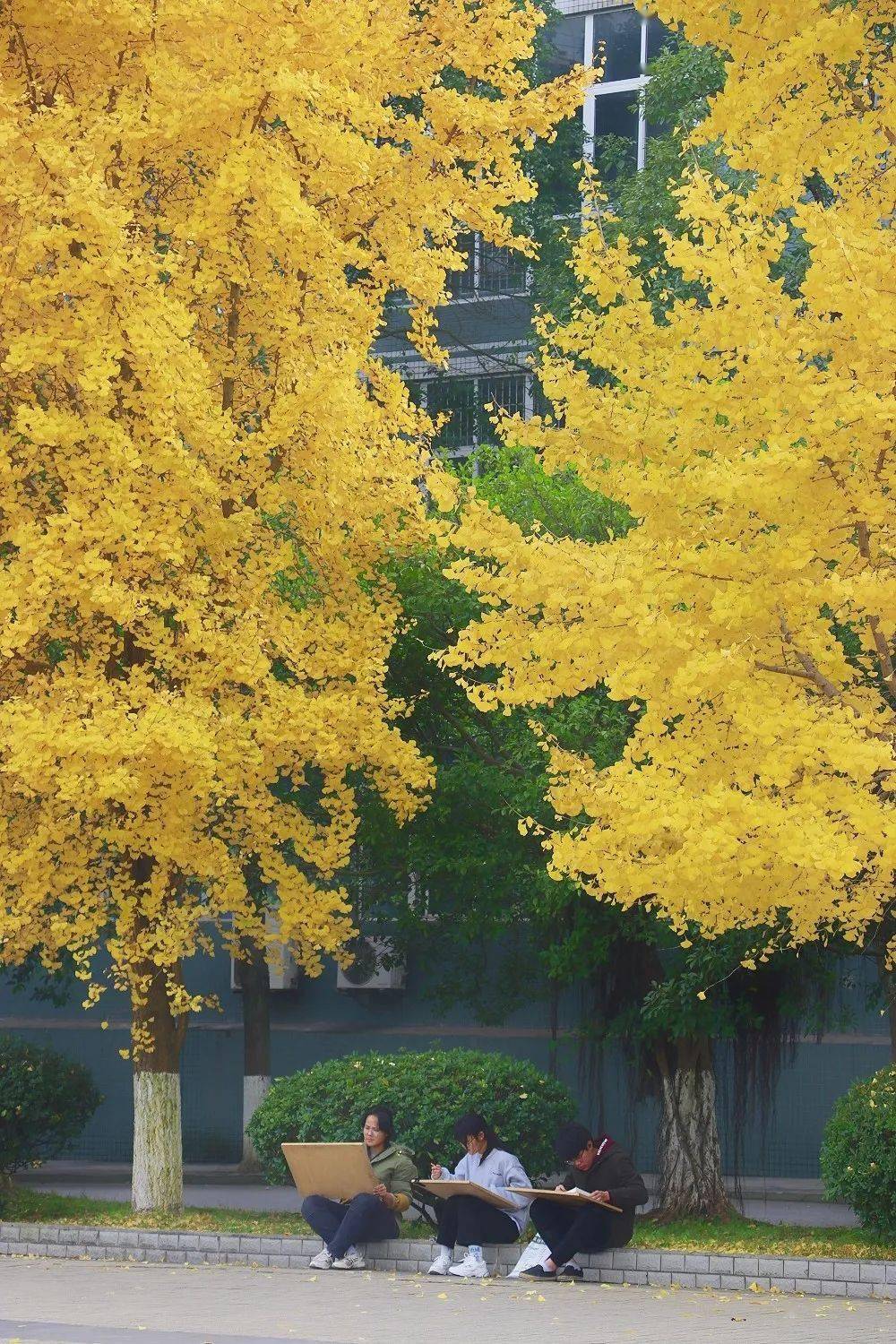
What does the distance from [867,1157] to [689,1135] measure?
4.56 meters

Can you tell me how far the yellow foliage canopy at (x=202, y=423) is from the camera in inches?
515

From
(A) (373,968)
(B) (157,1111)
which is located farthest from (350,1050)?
(B) (157,1111)

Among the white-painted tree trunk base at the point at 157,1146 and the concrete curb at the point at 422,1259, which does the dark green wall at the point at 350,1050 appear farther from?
the concrete curb at the point at 422,1259

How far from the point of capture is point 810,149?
1104 cm

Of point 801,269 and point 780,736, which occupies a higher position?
point 801,269

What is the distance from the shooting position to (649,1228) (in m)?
15.2

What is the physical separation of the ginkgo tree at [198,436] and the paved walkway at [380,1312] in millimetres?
3032

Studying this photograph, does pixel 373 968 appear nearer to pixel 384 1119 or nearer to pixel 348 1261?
pixel 384 1119

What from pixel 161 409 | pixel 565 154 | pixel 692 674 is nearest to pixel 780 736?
pixel 692 674

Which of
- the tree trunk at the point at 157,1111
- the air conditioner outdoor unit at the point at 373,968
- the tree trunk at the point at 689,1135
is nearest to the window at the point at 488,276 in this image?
the air conditioner outdoor unit at the point at 373,968

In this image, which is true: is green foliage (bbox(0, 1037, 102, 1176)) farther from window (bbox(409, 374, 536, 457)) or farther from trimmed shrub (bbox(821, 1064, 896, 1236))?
window (bbox(409, 374, 536, 457))

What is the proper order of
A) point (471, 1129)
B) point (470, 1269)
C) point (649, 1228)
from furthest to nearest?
point (649, 1228) → point (471, 1129) → point (470, 1269)

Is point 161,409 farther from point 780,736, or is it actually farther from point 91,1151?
point 91,1151

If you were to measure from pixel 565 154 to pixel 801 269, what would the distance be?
10599mm
